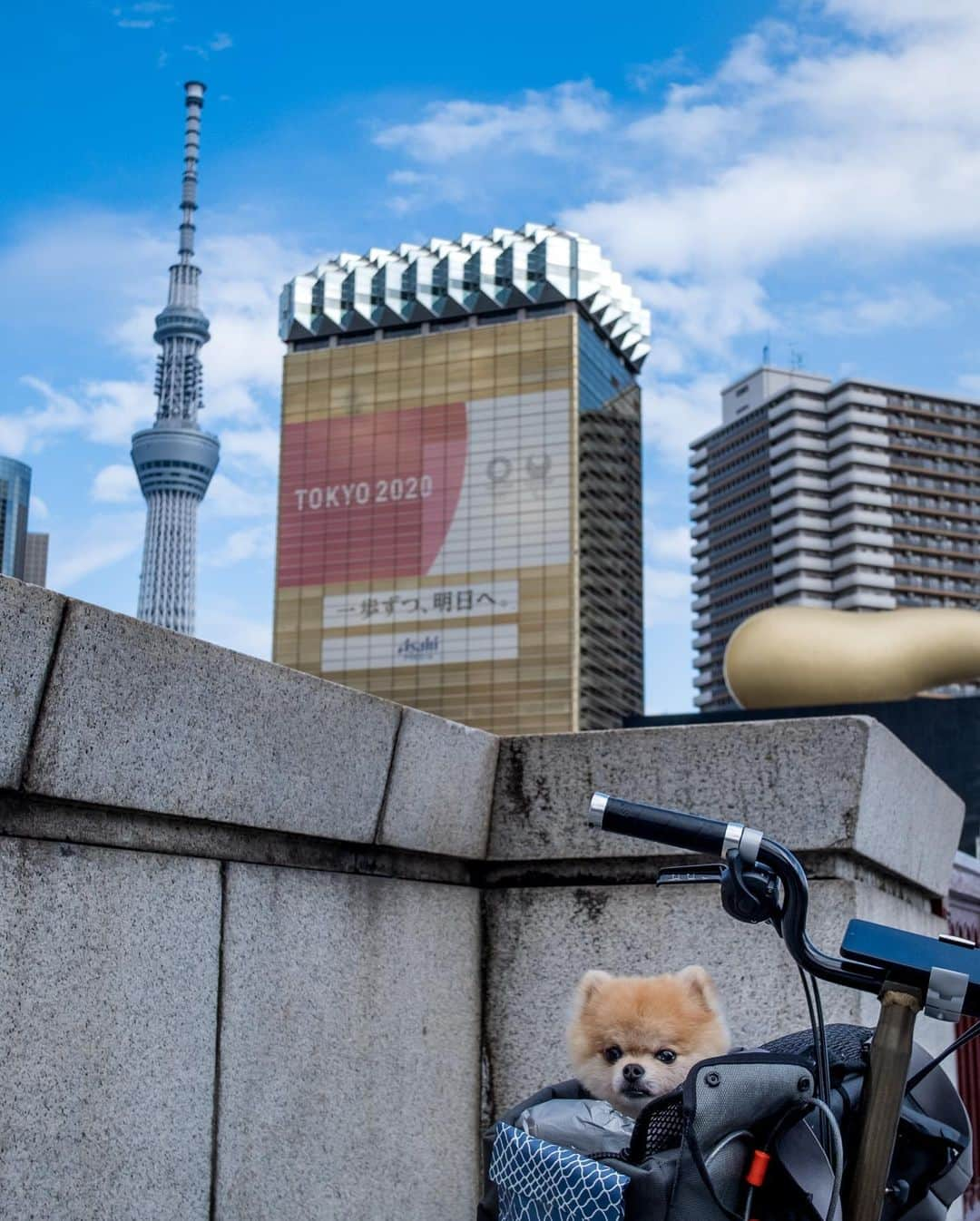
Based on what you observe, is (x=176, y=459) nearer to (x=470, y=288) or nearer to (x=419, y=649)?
(x=470, y=288)

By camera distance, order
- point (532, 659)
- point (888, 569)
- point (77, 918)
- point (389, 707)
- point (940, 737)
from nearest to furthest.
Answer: point (77, 918) < point (389, 707) < point (940, 737) < point (532, 659) < point (888, 569)

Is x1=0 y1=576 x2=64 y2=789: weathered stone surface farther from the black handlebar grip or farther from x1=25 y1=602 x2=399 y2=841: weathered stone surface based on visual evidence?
the black handlebar grip

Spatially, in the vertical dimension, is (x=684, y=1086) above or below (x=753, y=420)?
below

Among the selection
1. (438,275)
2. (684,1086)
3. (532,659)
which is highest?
(438,275)

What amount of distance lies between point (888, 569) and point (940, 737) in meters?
117

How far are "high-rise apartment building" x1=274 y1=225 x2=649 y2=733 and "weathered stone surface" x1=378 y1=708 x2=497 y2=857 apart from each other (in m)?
119

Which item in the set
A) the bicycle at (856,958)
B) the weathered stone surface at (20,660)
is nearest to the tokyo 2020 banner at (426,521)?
the weathered stone surface at (20,660)

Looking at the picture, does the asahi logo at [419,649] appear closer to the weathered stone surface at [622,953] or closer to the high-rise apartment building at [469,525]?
the high-rise apartment building at [469,525]

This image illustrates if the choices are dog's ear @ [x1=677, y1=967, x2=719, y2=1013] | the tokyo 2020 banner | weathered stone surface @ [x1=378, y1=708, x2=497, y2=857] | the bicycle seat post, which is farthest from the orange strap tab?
the tokyo 2020 banner

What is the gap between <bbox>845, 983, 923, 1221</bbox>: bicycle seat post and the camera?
1771 mm

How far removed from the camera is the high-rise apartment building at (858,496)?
147 metres

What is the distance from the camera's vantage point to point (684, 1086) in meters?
1.83

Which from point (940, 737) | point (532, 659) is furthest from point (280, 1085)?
point (532, 659)

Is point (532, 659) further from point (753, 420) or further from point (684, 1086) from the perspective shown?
point (684, 1086)
